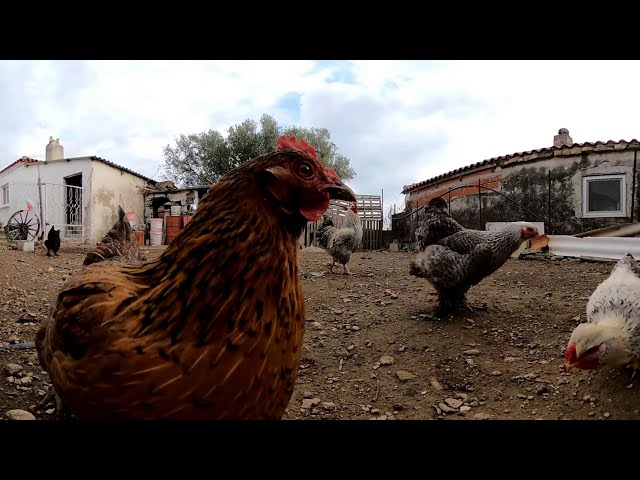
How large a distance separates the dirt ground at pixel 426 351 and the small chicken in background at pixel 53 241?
3 cm

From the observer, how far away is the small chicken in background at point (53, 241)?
171 cm

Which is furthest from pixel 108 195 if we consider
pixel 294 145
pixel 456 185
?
pixel 456 185

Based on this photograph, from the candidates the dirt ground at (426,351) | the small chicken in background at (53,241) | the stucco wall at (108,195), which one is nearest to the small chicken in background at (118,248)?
the dirt ground at (426,351)

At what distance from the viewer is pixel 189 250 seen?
0.64m

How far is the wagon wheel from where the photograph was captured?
1.73 metres

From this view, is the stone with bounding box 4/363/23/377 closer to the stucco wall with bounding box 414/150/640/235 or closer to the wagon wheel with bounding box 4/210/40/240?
the wagon wheel with bounding box 4/210/40/240

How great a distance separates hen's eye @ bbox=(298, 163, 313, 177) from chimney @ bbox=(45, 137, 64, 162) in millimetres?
1079

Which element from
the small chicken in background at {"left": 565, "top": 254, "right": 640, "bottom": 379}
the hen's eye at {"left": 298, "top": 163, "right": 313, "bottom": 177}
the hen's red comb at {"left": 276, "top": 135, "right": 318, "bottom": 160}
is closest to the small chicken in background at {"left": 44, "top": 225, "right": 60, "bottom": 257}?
the hen's red comb at {"left": 276, "top": 135, "right": 318, "bottom": 160}

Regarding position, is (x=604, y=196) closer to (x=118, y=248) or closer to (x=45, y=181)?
(x=118, y=248)

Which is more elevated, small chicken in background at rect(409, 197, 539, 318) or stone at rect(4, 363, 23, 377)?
small chicken in background at rect(409, 197, 539, 318)

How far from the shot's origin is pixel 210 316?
0.59m

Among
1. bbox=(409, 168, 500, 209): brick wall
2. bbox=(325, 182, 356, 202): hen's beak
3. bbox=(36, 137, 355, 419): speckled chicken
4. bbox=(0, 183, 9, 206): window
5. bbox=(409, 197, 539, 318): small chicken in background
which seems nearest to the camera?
bbox=(36, 137, 355, 419): speckled chicken
